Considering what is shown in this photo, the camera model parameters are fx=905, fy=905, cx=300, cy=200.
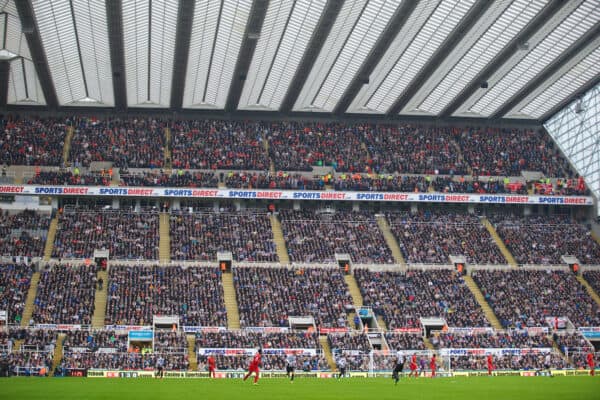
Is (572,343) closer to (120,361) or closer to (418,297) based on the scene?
(418,297)

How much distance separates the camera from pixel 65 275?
59531 millimetres

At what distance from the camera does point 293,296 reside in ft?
202

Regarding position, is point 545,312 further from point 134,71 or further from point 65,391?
point 65,391

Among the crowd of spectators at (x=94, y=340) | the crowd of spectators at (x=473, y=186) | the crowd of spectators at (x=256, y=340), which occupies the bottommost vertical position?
the crowd of spectators at (x=256, y=340)

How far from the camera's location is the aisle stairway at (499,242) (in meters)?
70.8

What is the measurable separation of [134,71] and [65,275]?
16.4m

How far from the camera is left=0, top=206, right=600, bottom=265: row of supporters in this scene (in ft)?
210

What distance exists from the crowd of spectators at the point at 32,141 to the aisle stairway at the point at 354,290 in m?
24.1

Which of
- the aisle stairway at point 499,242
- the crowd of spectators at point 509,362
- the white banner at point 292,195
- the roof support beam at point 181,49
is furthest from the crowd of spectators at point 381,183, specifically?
the crowd of spectators at point 509,362

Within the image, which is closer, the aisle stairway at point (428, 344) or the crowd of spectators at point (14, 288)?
the crowd of spectators at point (14, 288)

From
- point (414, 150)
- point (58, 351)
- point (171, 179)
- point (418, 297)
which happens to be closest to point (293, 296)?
point (418, 297)

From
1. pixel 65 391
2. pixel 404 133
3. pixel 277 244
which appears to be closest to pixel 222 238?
pixel 277 244

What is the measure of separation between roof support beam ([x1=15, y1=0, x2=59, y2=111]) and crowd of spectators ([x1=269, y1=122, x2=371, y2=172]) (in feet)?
60.1

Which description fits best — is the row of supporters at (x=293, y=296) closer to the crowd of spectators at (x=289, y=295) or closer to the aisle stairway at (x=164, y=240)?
the crowd of spectators at (x=289, y=295)
